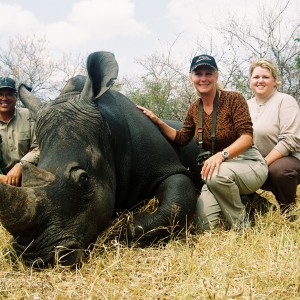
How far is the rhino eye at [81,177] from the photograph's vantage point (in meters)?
3.52

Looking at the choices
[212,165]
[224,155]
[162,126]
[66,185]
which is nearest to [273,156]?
[224,155]

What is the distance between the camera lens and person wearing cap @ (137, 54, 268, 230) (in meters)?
4.53

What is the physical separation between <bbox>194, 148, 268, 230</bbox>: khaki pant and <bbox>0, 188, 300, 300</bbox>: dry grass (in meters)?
0.52

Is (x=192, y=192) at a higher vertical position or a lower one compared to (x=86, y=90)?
lower

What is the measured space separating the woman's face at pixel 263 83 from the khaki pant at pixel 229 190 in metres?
1.06

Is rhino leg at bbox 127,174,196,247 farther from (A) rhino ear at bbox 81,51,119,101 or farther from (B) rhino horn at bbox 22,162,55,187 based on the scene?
(A) rhino ear at bbox 81,51,119,101

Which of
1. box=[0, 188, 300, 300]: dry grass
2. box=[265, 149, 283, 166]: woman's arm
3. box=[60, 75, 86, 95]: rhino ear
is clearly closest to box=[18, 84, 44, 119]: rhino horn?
box=[60, 75, 86, 95]: rhino ear

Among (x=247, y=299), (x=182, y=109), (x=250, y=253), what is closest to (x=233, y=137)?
(x=250, y=253)

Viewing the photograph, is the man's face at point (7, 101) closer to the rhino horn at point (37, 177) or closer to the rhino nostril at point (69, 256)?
the rhino horn at point (37, 177)

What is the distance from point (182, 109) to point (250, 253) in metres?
21.0

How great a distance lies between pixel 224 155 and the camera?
14.9 ft

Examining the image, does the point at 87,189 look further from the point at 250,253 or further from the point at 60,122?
the point at 250,253

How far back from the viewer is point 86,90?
4.09 metres

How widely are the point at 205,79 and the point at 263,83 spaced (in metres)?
1.07
